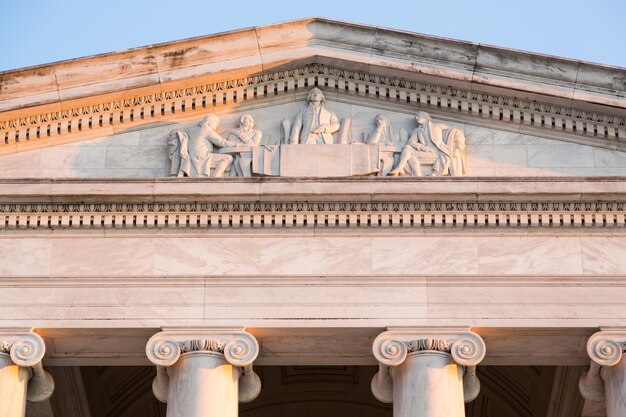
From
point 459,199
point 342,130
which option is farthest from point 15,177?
point 459,199

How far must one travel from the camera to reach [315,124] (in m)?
31.4

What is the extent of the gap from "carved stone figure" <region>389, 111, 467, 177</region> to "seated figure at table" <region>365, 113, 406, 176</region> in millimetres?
225

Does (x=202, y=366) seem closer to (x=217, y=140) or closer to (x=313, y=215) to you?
(x=313, y=215)

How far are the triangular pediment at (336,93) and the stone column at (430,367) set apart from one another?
12.0 ft

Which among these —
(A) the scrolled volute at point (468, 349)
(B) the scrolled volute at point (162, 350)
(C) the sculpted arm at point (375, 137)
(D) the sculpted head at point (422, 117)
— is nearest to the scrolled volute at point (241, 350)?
(B) the scrolled volute at point (162, 350)

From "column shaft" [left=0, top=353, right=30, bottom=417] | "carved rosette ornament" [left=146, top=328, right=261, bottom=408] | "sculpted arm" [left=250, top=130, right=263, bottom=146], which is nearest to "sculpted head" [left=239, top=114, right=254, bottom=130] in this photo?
"sculpted arm" [left=250, top=130, right=263, bottom=146]

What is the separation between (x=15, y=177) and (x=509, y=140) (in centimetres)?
946

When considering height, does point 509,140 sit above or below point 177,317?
above

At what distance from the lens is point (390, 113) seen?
31.8 metres

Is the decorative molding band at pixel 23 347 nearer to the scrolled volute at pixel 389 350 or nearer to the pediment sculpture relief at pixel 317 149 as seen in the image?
the pediment sculpture relief at pixel 317 149

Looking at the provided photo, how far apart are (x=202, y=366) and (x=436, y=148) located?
6190mm

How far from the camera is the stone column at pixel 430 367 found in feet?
94.6

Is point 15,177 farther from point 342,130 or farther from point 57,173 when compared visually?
point 342,130

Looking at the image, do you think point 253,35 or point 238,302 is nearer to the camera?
point 238,302
